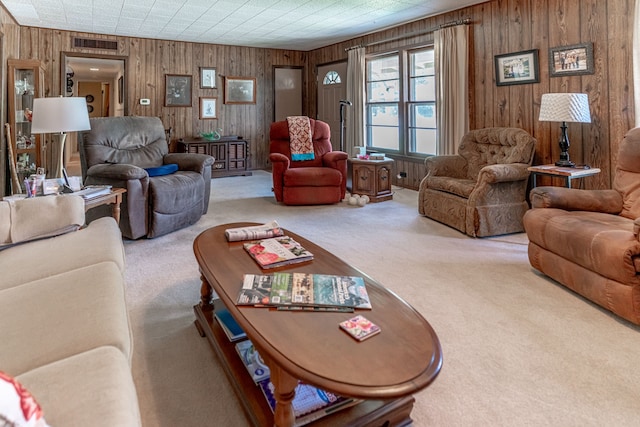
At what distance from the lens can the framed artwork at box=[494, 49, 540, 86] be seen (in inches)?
167

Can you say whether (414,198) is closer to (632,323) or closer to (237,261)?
(632,323)

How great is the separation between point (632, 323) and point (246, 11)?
5065 mm

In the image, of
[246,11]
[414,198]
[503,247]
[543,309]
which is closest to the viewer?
[543,309]

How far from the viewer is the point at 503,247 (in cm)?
346

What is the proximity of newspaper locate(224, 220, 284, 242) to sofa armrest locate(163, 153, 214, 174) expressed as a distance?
2226mm

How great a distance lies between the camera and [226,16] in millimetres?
5434

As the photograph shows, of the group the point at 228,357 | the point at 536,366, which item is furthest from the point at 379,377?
the point at 536,366

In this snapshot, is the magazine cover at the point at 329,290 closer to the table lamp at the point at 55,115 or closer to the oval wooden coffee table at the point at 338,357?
the oval wooden coffee table at the point at 338,357

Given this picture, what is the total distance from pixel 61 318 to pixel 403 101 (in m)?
5.61

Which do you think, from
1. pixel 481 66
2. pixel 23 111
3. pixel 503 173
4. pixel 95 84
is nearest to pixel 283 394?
pixel 503 173

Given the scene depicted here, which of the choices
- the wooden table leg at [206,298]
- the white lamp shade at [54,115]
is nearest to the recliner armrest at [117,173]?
the white lamp shade at [54,115]

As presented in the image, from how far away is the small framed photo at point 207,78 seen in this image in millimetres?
7488

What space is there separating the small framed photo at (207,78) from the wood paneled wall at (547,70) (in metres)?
4.01

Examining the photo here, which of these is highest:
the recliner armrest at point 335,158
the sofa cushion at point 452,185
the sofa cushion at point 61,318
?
the recliner armrest at point 335,158
